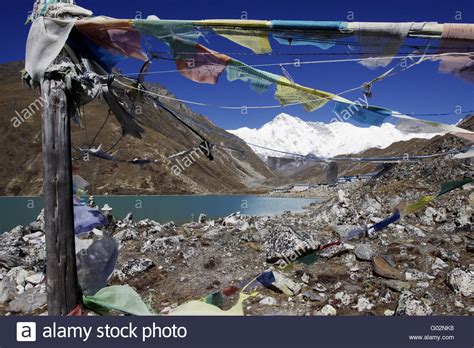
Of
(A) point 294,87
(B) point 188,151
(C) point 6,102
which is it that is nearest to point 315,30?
(A) point 294,87

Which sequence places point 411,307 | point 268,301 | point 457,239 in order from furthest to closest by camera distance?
1. point 457,239
2. point 268,301
3. point 411,307

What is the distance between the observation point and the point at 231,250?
426 inches

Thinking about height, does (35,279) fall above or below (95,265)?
above

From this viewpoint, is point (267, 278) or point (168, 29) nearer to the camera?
point (168, 29)

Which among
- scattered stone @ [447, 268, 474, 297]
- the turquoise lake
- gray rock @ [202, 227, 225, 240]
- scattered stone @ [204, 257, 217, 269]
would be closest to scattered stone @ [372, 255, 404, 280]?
scattered stone @ [447, 268, 474, 297]

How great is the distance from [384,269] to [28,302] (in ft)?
24.5

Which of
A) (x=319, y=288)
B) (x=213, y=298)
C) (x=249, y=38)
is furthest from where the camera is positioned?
(x=319, y=288)

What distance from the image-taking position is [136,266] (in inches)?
387

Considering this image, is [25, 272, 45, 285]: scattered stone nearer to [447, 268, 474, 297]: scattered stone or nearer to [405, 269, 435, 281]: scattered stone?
[405, 269, 435, 281]: scattered stone

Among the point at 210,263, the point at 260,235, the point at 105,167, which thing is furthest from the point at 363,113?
the point at 105,167

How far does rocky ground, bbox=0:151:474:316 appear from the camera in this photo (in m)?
7.12

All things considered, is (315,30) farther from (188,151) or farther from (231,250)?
(231,250)

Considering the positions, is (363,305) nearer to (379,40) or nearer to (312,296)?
(312,296)

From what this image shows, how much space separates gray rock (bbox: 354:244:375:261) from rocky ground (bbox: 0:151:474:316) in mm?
22
